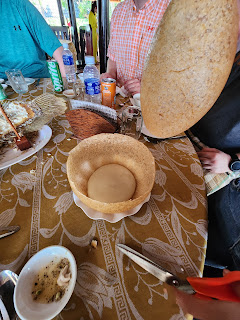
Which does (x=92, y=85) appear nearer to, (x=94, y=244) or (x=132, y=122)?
(x=132, y=122)

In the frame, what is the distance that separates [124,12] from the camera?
1.30m

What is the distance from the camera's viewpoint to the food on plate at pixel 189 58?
17 cm

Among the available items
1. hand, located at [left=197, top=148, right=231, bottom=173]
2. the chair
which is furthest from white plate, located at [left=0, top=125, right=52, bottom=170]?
the chair

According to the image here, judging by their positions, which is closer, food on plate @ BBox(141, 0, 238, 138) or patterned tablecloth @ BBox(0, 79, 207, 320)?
food on plate @ BBox(141, 0, 238, 138)

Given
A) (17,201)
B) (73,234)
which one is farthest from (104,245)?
(17,201)

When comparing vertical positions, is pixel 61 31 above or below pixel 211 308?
below

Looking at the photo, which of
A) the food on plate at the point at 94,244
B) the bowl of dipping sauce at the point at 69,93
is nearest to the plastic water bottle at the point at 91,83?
the bowl of dipping sauce at the point at 69,93

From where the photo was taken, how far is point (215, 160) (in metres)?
0.75

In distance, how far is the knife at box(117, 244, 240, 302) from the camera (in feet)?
0.85

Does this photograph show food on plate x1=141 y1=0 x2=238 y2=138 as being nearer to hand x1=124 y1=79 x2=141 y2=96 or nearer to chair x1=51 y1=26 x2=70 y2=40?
hand x1=124 y1=79 x2=141 y2=96

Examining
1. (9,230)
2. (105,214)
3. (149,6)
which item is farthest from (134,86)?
(9,230)

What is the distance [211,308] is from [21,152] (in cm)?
73

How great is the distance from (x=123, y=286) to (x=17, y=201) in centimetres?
39

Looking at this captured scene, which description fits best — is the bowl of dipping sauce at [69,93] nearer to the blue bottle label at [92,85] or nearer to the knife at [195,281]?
the blue bottle label at [92,85]
